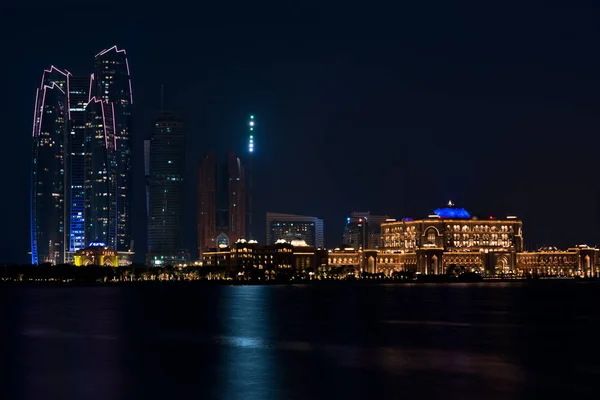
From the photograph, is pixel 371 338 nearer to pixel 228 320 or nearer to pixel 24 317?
pixel 228 320

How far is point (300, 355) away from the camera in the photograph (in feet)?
146

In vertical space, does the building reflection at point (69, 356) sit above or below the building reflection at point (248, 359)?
above

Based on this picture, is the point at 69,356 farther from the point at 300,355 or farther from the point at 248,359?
the point at 300,355

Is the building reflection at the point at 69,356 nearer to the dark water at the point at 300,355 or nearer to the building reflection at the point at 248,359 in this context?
the dark water at the point at 300,355

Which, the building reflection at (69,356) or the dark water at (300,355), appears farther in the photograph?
the building reflection at (69,356)

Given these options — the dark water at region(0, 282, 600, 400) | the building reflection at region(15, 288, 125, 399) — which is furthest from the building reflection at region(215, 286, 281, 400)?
the building reflection at region(15, 288, 125, 399)

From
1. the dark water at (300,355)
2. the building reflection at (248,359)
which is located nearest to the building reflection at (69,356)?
the dark water at (300,355)

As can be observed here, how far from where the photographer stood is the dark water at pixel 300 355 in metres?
33.8

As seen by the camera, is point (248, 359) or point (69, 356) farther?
point (69, 356)

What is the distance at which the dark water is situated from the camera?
111 ft

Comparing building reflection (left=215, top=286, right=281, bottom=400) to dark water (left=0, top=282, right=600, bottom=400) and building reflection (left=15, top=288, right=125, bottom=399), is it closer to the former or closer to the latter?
dark water (left=0, top=282, right=600, bottom=400)

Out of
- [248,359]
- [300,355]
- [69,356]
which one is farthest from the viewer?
[300,355]

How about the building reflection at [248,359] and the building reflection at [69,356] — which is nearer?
the building reflection at [248,359]

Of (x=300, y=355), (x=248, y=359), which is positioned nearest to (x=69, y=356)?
(x=248, y=359)
